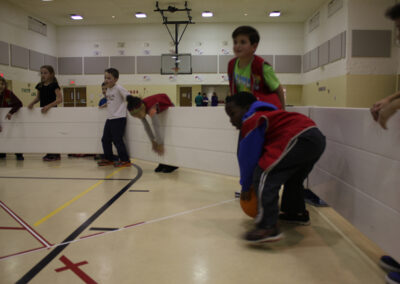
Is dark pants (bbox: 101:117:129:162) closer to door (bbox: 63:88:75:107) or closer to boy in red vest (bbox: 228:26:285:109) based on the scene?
boy in red vest (bbox: 228:26:285:109)

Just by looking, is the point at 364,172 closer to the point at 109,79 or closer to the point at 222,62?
the point at 109,79

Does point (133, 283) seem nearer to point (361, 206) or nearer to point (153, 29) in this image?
point (361, 206)

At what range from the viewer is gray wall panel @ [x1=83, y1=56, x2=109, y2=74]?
15.4m

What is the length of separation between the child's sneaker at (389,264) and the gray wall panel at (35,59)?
14373mm

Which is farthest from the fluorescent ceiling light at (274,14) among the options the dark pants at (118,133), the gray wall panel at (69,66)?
the dark pants at (118,133)

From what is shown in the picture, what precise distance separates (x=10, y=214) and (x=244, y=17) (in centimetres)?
1365

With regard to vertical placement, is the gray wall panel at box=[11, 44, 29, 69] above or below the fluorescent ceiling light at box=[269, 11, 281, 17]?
below

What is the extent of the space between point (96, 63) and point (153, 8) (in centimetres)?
404

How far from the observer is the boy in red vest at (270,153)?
74.1 inches

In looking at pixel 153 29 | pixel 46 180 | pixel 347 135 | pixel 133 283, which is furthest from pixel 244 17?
pixel 133 283

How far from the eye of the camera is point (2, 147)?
552 centimetres

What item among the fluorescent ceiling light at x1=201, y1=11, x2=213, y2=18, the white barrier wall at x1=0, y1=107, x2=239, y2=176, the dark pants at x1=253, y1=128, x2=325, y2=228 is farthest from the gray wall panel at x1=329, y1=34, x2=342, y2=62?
the dark pants at x1=253, y1=128, x2=325, y2=228

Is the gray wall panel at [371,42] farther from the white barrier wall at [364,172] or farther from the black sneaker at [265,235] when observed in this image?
the black sneaker at [265,235]

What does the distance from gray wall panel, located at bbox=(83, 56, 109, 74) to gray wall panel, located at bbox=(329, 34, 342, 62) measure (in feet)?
31.5
